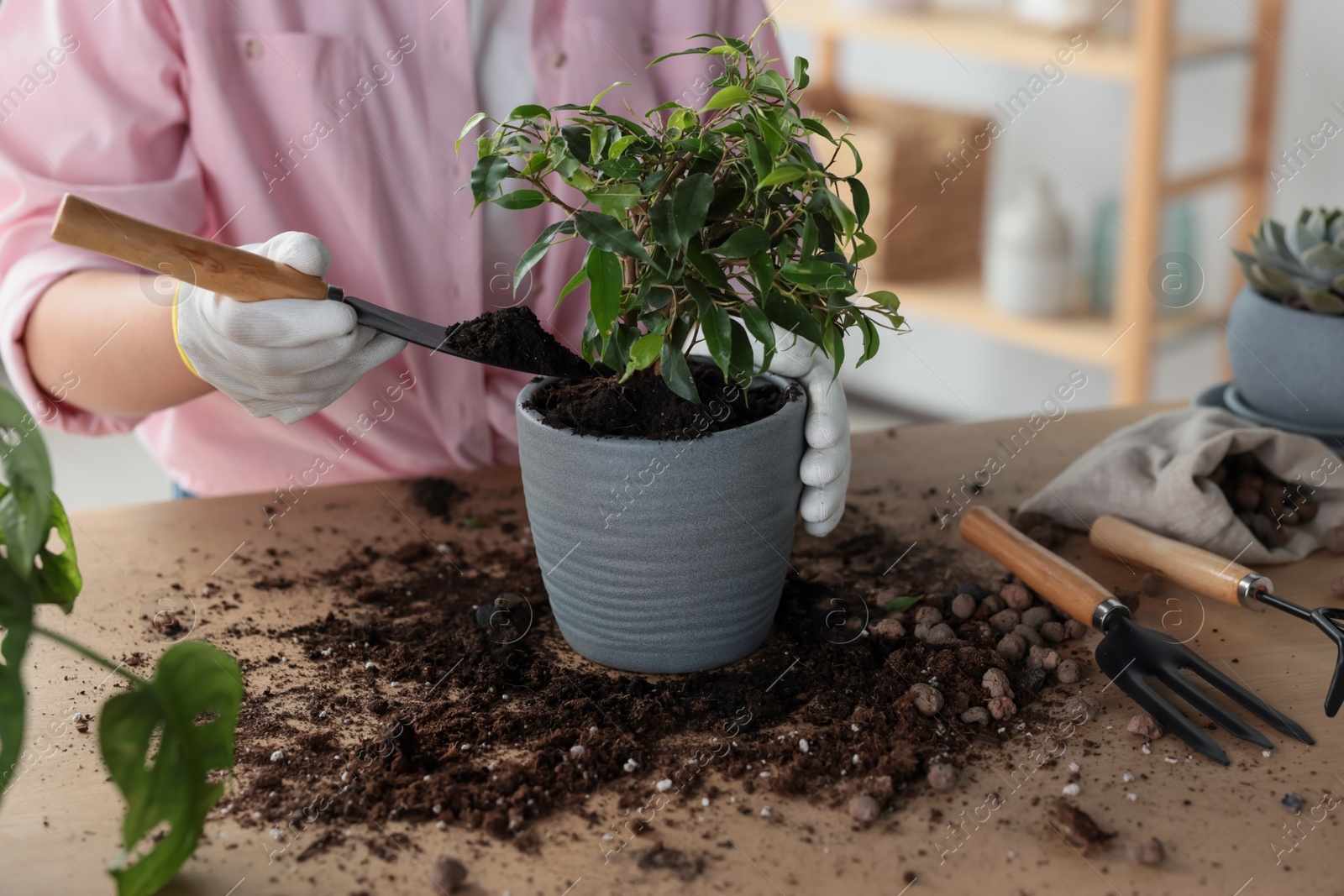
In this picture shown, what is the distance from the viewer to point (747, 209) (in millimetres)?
806

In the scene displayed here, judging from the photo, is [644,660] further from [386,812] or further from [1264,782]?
[1264,782]

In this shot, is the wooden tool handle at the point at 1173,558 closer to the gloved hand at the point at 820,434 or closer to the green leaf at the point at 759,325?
the gloved hand at the point at 820,434

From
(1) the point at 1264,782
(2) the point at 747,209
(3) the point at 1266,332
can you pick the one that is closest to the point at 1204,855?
(1) the point at 1264,782

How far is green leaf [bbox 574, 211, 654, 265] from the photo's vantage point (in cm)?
74

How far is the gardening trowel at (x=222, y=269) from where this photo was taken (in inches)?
29.2

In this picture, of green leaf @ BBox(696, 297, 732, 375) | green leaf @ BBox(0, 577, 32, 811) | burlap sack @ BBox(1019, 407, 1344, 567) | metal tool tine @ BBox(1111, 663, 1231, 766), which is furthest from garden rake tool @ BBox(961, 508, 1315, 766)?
green leaf @ BBox(0, 577, 32, 811)

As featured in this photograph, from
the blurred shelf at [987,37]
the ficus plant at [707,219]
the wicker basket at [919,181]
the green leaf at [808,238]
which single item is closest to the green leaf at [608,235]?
the ficus plant at [707,219]

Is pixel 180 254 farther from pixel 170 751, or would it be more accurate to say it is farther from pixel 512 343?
pixel 170 751

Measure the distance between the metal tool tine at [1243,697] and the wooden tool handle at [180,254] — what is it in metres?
0.70

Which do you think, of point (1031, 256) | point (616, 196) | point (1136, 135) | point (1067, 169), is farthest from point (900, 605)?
point (1067, 169)

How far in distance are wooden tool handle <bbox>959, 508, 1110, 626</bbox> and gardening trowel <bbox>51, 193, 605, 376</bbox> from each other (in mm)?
385

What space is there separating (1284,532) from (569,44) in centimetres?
89

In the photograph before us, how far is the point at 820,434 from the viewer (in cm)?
Result: 89

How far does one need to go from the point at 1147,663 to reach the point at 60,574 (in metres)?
0.76
